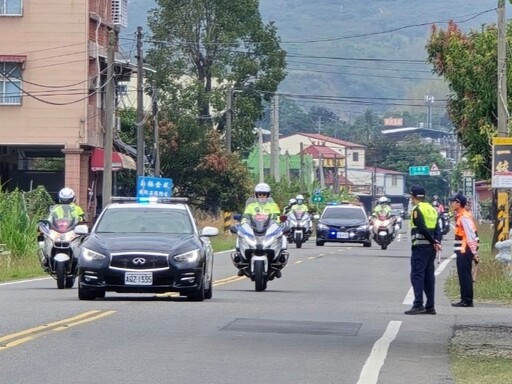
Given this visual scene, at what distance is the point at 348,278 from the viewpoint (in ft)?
104

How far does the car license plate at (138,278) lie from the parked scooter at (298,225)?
31446mm

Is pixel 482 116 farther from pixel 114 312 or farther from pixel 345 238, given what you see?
pixel 114 312

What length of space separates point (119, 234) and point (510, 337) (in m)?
6.44

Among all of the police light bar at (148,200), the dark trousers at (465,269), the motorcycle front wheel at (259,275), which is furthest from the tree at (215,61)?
the dark trousers at (465,269)

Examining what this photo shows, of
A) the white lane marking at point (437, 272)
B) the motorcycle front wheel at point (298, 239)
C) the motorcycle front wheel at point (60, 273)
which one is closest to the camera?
the white lane marking at point (437, 272)

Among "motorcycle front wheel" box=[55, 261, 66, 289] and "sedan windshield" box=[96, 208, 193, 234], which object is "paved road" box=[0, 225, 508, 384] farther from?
"sedan windshield" box=[96, 208, 193, 234]

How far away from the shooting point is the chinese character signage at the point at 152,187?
163ft

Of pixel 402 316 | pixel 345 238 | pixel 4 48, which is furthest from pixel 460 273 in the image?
pixel 4 48

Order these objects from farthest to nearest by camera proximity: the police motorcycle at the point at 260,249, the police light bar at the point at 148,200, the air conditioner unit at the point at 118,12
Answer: the air conditioner unit at the point at 118,12 → the police motorcycle at the point at 260,249 → the police light bar at the point at 148,200

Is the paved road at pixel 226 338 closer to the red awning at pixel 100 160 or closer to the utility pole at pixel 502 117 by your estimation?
the utility pole at pixel 502 117

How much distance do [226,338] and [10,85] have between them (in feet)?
128

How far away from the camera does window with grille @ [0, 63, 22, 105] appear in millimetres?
53750

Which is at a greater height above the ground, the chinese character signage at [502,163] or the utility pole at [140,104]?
the utility pole at [140,104]

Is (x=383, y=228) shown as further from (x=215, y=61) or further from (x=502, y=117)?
(x=215, y=61)
